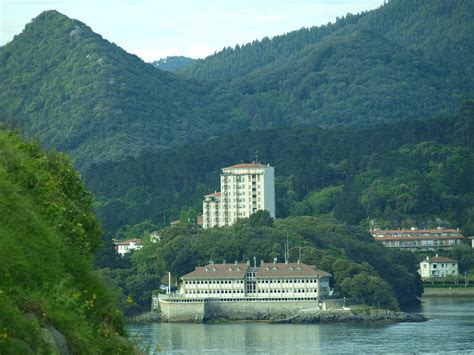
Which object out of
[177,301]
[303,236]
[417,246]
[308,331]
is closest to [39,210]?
[308,331]

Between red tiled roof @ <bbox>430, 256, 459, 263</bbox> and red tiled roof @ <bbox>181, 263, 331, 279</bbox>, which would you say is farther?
red tiled roof @ <bbox>430, 256, 459, 263</bbox>

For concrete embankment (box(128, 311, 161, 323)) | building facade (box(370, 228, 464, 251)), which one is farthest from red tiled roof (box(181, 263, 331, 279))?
building facade (box(370, 228, 464, 251))

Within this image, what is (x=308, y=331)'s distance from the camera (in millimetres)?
82875

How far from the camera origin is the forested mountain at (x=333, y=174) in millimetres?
150125

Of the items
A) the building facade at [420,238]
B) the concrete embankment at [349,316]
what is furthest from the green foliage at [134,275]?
the building facade at [420,238]

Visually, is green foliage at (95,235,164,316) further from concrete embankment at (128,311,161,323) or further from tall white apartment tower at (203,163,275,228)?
tall white apartment tower at (203,163,275,228)

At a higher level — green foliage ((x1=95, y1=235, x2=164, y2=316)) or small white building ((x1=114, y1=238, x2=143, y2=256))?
small white building ((x1=114, y1=238, x2=143, y2=256))

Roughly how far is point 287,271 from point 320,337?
2308 centimetres

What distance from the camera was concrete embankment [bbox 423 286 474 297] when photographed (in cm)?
11738

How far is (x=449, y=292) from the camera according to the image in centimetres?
11981

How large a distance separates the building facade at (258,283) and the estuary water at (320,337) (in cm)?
594

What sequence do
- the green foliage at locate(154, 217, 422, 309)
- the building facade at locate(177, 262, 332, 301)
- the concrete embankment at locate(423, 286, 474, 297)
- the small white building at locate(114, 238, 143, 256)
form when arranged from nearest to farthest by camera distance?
the building facade at locate(177, 262, 332, 301) → the green foliage at locate(154, 217, 422, 309) → the concrete embankment at locate(423, 286, 474, 297) → the small white building at locate(114, 238, 143, 256)

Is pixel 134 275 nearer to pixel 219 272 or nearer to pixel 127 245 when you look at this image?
pixel 219 272

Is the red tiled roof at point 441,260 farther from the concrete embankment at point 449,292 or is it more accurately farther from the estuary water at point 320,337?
the estuary water at point 320,337
